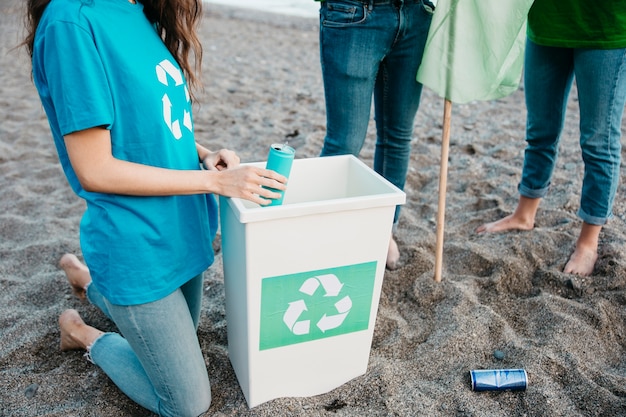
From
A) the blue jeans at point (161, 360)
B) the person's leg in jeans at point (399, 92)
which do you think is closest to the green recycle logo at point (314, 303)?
the blue jeans at point (161, 360)

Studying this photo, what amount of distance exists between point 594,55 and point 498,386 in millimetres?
1219

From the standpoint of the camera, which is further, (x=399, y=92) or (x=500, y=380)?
(x=399, y=92)

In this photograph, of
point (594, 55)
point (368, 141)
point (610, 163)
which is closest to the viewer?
point (594, 55)

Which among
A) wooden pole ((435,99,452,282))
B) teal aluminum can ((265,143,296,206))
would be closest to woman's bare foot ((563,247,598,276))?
wooden pole ((435,99,452,282))

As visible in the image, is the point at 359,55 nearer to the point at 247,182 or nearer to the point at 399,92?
the point at 399,92

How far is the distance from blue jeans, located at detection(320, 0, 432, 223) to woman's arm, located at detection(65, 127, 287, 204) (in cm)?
73

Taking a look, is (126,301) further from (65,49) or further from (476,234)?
(476,234)

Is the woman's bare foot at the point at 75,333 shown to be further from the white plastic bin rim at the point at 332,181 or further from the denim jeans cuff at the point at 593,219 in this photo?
the denim jeans cuff at the point at 593,219

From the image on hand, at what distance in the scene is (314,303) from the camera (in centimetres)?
156

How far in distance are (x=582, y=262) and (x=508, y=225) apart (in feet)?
1.29

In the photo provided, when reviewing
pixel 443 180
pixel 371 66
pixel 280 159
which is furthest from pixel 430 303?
pixel 280 159

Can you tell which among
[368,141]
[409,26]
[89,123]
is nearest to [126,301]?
[89,123]

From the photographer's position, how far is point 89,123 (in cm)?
123

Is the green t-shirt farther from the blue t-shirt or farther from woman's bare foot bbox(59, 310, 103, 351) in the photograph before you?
woman's bare foot bbox(59, 310, 103, 351)
